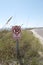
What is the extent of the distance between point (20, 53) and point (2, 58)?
2.27 ft

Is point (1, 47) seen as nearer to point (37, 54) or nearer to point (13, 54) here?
point (13, 54)

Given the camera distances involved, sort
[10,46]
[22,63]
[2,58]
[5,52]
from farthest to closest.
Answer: [10,46]
[5,52]
[2,58]
[22,63]

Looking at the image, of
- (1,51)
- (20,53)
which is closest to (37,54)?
(20,53)

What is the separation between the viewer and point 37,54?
921 centimetres

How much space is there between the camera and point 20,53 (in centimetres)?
880

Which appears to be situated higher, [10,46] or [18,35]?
[18,35]

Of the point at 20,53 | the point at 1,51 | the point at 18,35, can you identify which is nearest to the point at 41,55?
the point at 20,53

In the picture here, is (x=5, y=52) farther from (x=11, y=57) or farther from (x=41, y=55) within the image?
(x=41, y=55)

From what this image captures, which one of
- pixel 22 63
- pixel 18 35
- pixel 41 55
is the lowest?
pixel 41 55

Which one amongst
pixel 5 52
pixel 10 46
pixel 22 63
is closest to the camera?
pixel 22 63

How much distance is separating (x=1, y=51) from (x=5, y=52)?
0.16 metres

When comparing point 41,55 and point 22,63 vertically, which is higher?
point 22,63

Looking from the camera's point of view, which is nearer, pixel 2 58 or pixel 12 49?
pixel 2 58

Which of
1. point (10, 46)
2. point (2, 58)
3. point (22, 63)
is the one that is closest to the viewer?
point (22, 63)
